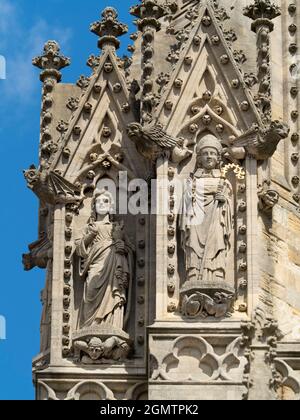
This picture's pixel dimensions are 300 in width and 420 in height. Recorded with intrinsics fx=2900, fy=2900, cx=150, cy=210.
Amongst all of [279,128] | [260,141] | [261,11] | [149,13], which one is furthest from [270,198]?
[149,13]

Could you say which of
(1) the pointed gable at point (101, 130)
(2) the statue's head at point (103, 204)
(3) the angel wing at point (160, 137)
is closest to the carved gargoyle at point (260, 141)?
(3) the angel wing at point (160, 137)

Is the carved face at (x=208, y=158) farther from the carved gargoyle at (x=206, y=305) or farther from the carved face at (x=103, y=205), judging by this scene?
the carved gargoyle at (x=206, y=305)

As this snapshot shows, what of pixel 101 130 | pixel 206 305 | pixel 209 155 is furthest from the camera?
pixel 101 130

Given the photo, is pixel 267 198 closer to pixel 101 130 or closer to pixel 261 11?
pixel 101 130

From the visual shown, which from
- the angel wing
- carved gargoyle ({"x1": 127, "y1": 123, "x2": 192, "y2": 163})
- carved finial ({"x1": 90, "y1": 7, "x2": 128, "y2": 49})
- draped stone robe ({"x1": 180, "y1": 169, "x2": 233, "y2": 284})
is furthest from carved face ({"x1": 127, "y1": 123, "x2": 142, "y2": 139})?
carved finial ({"x1": 90, "y1": 7, "x2": 128, "y2": 49})

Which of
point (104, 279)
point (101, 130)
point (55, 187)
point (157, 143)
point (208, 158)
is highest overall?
point (101, 130)

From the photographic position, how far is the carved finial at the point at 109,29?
36.4 m

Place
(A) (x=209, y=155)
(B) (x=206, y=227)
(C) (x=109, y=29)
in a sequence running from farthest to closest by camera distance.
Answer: (C) (x=109, y=29) → (A) (x=209, y=155) → (B) (x=206, y=227)

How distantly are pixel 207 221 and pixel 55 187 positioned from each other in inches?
81.2

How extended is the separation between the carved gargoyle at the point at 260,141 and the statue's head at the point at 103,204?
1.62m

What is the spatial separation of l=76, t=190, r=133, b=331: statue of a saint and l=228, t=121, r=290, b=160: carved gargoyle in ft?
5.58

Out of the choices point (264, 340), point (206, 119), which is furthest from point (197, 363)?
point (206, 119)

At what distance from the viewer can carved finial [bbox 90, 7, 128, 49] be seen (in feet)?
120

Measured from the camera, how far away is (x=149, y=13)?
36.1m
